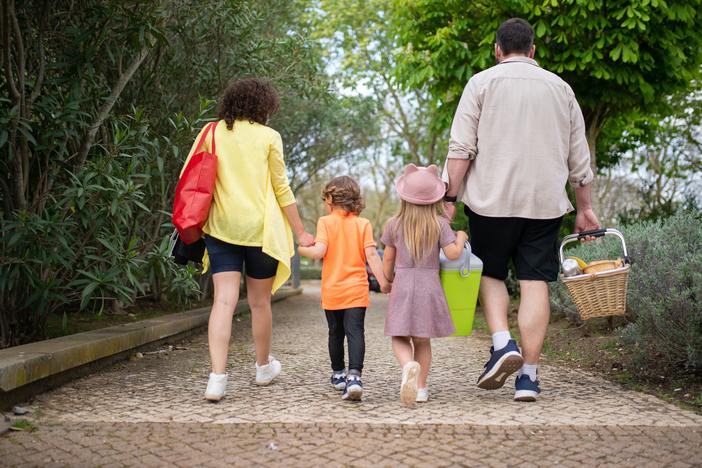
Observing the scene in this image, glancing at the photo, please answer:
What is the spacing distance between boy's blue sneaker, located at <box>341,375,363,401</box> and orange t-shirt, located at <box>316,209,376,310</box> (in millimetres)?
476

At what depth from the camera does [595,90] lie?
10.0 metres

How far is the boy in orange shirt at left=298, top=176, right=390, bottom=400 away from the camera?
4.61 m

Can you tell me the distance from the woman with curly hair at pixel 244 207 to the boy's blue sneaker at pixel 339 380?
72 centimetres

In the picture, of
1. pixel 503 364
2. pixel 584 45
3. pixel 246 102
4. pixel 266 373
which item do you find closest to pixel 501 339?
pixel 503 364

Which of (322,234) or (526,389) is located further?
(322,234)

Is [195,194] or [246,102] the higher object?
[246,102]

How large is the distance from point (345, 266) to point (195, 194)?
1.04m

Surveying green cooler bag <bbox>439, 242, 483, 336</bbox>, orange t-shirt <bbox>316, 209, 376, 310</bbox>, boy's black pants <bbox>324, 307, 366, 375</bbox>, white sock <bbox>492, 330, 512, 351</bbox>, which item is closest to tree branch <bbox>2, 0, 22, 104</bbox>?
orange t-shirt <bbox>316, 209, 376, 310</bbox>

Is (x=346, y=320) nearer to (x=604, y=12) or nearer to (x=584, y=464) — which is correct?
(x=584, y=464)

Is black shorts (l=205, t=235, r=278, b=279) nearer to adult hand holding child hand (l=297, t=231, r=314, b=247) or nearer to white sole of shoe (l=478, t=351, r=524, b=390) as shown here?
adult hand holding child hand (l=297, t=231, r=314, b=247)

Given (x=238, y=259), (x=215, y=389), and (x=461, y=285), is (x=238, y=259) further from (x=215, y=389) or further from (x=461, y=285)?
(x=461, y=285)

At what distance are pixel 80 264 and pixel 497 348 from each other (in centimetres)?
342

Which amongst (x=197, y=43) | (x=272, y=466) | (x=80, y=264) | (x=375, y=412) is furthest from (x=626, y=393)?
(x=197, y=43)

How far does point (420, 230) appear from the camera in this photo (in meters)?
4.37
